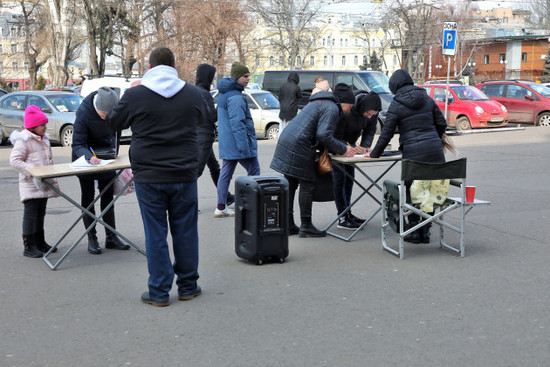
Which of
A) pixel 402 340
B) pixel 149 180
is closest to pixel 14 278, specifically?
pixel 149 180

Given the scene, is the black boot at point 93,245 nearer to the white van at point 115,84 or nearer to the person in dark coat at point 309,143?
the person in dark coat at point 309,143

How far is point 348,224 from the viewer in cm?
857

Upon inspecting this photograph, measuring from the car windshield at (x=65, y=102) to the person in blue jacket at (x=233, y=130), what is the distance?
1230 cm

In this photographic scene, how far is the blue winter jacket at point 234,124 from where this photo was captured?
9.16 metres

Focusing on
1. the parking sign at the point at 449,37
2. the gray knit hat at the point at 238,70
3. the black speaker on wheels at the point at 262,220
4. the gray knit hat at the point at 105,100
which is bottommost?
the black speaker on wheels at the point at 262,220

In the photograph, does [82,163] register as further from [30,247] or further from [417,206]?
[417,206]

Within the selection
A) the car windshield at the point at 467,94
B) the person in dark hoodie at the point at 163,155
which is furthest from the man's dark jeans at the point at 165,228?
the car windshield at the point at 467,94

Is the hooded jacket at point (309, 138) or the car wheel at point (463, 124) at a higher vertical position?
the hooded jacket at point (309, 138)

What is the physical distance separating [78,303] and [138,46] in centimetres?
4634

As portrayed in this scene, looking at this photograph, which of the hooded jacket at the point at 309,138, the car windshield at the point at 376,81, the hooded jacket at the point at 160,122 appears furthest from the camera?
the car windshield at the point at 376,81

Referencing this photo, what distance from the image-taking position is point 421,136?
7.24 metres

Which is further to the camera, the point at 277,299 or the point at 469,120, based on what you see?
the point at 469,120

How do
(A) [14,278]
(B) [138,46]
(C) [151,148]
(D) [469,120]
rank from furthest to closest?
(B) [138,46] < (D) [469,120] < (A) [14,278] < (C) [151,148]

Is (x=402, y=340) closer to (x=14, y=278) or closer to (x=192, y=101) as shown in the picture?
(x=192, y=101)
